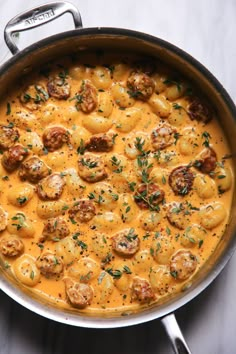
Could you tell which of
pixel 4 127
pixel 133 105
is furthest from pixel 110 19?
pixel 4 127

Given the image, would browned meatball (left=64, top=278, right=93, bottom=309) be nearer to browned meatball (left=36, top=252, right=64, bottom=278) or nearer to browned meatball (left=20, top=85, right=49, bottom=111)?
browned meatball (left=36, top=252, right=64, bottom=278)

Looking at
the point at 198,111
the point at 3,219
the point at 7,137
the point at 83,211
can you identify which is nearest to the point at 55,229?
the point at 83,211

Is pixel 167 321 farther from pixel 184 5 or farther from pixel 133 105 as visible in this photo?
pixel 184 5

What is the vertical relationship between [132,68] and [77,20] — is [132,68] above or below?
below

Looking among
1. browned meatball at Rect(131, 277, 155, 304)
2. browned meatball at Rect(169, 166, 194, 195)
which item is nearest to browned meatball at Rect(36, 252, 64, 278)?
browned meatball at Rect(131, 277, 155, 304)

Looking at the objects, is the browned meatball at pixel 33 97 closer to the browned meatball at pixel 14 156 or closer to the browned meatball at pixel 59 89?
the browned meatball at pixel 59 89

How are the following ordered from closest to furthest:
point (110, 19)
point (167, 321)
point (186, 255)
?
point (167, 321)
point (186, 255)
point (110, 19)
